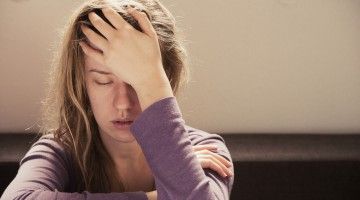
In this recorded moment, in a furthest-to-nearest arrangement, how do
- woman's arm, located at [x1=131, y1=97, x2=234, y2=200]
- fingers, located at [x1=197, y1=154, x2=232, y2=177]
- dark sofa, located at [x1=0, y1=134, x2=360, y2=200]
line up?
1. dark sofa, located at [x1=0, y1=134, x2=360, y2=200]
2. fingers, located at [x1=197, y1=154, x2=232, y2=177]
3. woman's arm, located at [x1=131, y1=97, x2=234, y2=200]

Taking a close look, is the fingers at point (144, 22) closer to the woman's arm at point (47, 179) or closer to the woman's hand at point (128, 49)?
the woman's hand at point (128, 49)

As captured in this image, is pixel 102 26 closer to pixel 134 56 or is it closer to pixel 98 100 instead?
pixel 134 56

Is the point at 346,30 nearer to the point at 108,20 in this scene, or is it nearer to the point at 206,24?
the point at 206,24

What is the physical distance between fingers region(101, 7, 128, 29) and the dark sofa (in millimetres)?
626

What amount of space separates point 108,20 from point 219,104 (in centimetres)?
67

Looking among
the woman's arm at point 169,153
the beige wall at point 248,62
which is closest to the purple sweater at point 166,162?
the woman's arm at point 169,153

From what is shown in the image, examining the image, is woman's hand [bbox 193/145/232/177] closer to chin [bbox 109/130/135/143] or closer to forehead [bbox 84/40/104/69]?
chin [bbox 109/130/135/143]

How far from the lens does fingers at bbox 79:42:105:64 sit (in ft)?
2.41

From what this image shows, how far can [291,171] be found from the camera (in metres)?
1.18

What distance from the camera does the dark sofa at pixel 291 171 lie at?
117 cm

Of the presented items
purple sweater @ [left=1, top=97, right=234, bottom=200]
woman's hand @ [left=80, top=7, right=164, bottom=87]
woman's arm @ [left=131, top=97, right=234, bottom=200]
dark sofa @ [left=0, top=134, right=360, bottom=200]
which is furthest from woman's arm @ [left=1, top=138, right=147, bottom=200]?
dark sofa @ [left=0, top=134, right=360, bottom=200]

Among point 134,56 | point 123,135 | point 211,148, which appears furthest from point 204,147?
point 134,56

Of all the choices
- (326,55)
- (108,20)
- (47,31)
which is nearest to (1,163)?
(47,31)

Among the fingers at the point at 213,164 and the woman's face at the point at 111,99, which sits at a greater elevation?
the woman's face at the point at 111,99
